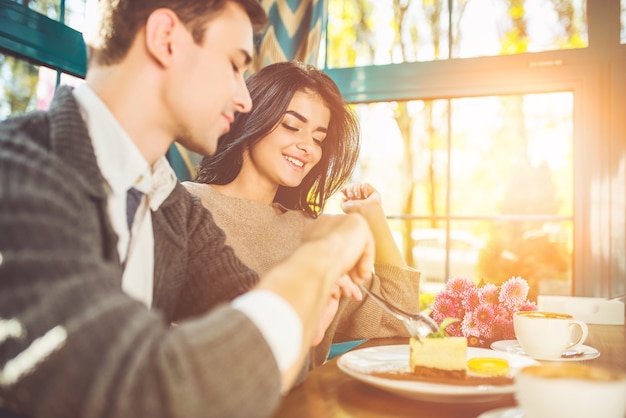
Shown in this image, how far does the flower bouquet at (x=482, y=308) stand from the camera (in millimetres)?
1285

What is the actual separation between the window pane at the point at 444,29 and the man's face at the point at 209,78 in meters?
1.70

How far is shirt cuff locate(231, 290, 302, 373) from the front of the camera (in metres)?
0.59

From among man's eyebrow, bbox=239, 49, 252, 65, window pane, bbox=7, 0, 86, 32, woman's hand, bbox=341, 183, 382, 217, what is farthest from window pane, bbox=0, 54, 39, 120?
woman's hand, bbox=341, 183, 382, 217

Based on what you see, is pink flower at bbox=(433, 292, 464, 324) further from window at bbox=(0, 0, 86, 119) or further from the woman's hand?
window at bbox=(0, 0, 86, 119)

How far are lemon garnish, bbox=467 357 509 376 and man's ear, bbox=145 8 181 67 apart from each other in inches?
26.6

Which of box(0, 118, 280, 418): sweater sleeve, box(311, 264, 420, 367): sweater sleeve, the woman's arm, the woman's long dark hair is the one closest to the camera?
box(0, 118, 280, 418): sweater sleeve

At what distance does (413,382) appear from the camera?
0.80 metres

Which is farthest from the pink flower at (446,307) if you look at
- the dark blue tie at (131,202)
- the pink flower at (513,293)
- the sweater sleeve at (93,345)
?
the sweater sleeve at (93,345)

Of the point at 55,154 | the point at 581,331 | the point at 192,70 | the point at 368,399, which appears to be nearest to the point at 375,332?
the point at 581,331

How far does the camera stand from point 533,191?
2.41 metres

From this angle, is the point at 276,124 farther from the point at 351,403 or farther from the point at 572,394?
the point at 572,394

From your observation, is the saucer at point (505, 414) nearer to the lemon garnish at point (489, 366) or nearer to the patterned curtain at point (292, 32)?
the lemon garnish at point (489, 366)

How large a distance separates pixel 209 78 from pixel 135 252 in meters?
0.30

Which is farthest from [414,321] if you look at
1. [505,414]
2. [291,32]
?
[291,32]
